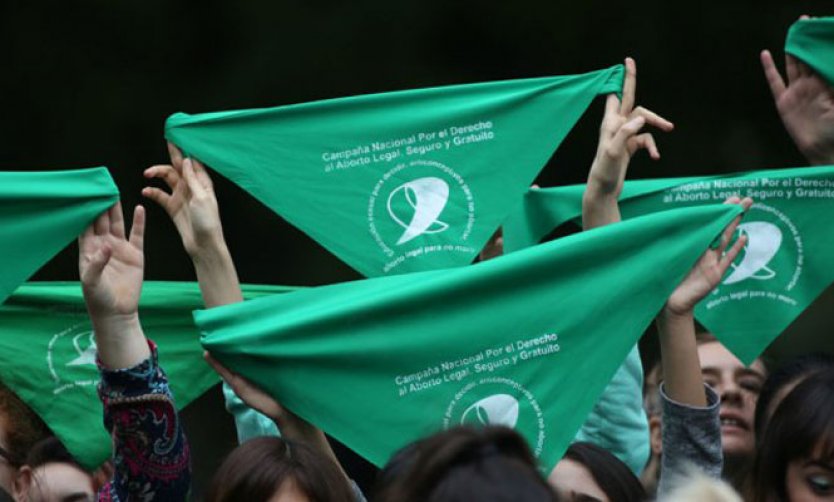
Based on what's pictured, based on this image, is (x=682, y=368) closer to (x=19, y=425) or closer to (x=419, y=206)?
(x=419, y=206)

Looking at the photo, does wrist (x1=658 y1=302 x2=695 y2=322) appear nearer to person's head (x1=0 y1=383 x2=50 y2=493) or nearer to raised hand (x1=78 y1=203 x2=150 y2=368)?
raised hand (x1=78 y1=203 x2=150 y2=368)

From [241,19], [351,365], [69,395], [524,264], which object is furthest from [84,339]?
[241,19]

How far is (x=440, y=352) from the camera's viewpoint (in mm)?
4340

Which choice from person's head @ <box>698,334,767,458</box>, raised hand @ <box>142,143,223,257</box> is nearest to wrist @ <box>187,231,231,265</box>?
raised hand @ <box>142,143,223,257</box>

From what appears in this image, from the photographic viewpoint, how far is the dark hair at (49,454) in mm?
4961

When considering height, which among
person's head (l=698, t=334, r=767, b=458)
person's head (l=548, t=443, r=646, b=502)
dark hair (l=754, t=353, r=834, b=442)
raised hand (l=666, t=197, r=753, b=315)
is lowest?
person's head (l=698, t=334, r=767, b=458)

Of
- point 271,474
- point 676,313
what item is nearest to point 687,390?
point 676,313

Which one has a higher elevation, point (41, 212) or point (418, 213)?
point (41, 212)

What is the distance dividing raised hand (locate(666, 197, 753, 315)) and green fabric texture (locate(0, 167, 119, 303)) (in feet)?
3.93

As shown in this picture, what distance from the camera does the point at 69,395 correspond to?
15.7 feet

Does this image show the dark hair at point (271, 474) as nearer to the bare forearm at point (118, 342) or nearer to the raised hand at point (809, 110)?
the bare forearm at point (118, 342)

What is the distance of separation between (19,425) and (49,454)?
0.11 metres

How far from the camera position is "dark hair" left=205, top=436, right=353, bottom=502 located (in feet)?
13.5

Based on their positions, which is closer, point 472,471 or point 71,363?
point 472,471
